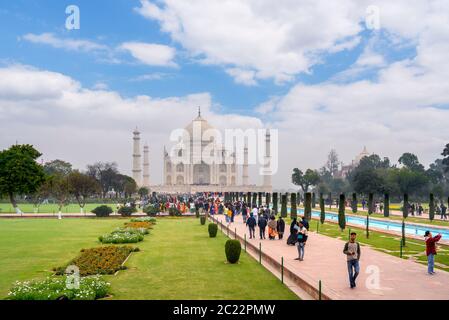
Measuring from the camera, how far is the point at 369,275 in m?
10.6

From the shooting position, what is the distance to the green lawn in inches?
365

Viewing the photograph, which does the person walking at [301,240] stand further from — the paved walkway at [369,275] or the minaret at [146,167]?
the minaret at [146,167]

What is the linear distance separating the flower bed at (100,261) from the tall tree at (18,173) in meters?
27.3

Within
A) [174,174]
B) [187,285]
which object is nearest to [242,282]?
[187,285]

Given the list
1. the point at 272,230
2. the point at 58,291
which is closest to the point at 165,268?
the point at 58,291

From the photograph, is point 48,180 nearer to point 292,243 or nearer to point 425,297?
point 292,243

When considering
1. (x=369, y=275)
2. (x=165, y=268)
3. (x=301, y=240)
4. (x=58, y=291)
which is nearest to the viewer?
(x=58, y=291)

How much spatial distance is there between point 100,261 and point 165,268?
179 cm

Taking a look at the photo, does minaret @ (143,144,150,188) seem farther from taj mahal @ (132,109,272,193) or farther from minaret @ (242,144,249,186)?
minaret @ (242,144,249,186)

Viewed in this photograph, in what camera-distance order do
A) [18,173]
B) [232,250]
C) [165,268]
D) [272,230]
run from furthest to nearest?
[18,173]
[272,230]
[232,250]
[165,268]

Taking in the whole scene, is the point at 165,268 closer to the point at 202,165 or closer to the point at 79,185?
the point at 79,185

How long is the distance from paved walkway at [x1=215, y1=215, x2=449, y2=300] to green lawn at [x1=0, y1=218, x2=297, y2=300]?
0.87m

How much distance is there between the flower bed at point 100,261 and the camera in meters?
11.3

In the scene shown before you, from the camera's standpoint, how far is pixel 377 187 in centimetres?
5350
